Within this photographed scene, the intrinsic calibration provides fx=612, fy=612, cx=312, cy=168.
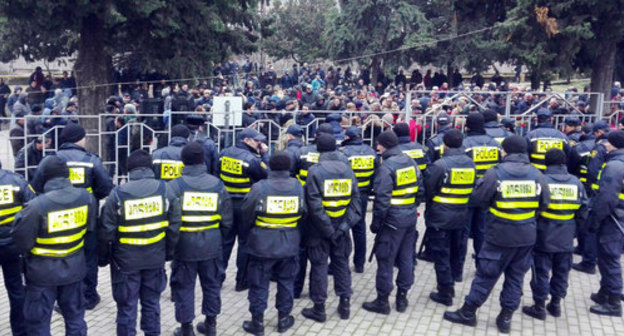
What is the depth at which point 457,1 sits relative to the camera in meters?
17.9

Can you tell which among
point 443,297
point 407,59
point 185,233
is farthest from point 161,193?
point 407,59

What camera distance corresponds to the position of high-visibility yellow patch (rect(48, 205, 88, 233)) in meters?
5.34

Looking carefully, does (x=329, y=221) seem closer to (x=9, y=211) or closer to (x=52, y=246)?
(x=52, y=246)

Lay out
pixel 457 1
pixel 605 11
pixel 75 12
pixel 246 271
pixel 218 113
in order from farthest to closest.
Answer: pixel 457 1, pixel 605 11, pixel 75 12, pixel 218 113, pixel 246 271

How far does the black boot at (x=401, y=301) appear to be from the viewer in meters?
7.32

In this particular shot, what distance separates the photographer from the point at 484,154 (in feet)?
28.6

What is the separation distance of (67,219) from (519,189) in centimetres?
457

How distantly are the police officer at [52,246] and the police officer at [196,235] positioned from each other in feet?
3.18

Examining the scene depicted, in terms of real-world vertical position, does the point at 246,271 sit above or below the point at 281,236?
below

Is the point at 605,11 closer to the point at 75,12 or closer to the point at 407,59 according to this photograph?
the point at 75,12

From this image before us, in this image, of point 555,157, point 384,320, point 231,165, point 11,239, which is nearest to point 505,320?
point 384,320

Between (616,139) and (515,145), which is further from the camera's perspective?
(616,139)

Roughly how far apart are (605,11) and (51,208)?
47.2 ft

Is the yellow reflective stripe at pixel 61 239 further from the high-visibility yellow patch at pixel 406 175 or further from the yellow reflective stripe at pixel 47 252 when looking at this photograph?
the high-visibility yellow patch at pixel 406 175
